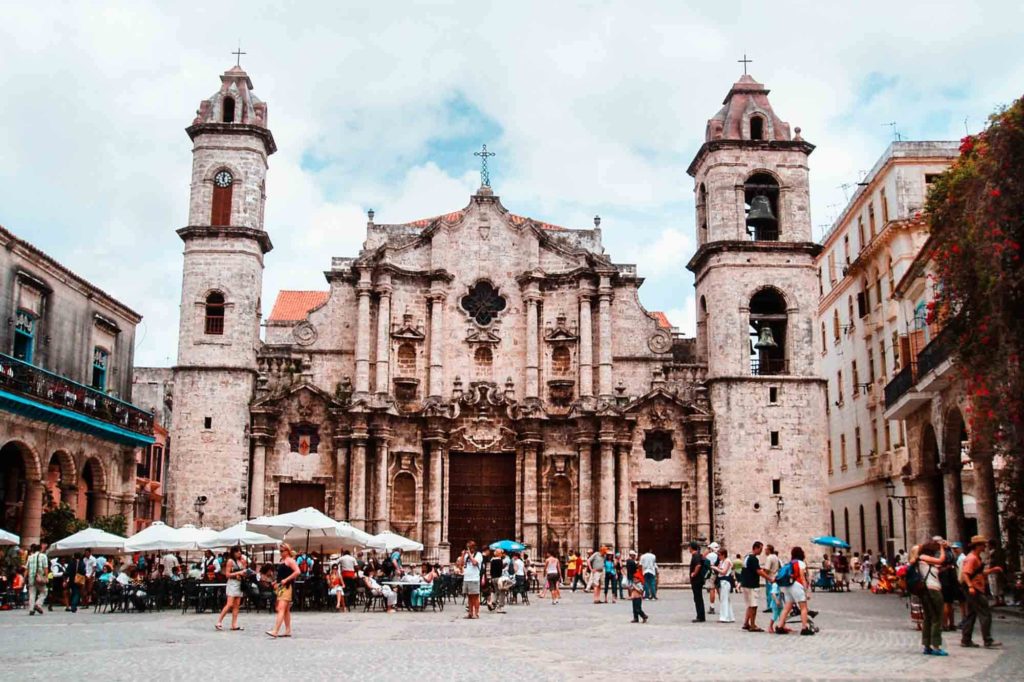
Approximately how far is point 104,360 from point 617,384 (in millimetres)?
17863

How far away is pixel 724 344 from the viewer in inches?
1512

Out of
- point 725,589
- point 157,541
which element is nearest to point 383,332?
point 157,541

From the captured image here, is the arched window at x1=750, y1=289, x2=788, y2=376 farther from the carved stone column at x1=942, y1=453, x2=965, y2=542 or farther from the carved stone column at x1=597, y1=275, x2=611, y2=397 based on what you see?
the carved stone column at x1=942, y1=453, x2=965, y2=542

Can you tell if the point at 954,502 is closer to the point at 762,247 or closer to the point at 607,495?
the point at 607,495

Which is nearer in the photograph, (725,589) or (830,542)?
(725,589)

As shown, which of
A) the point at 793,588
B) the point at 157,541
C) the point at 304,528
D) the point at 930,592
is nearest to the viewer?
the point at 930,592

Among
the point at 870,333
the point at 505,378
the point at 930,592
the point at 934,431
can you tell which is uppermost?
the point at 870,333

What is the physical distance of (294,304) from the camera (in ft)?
182

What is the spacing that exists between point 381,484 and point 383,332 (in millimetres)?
5362

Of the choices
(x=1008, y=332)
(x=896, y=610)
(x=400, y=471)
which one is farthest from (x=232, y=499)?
(x=1008, y=332)

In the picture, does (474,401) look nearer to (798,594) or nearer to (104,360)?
(104,360)

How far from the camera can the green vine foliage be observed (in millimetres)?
19125

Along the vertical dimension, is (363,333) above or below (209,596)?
above

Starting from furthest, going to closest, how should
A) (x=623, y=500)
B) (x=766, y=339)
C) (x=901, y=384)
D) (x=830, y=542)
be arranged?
(x=623, y=500), (x=766, y=339), (x=830, y=542), (x=901, y=384)
